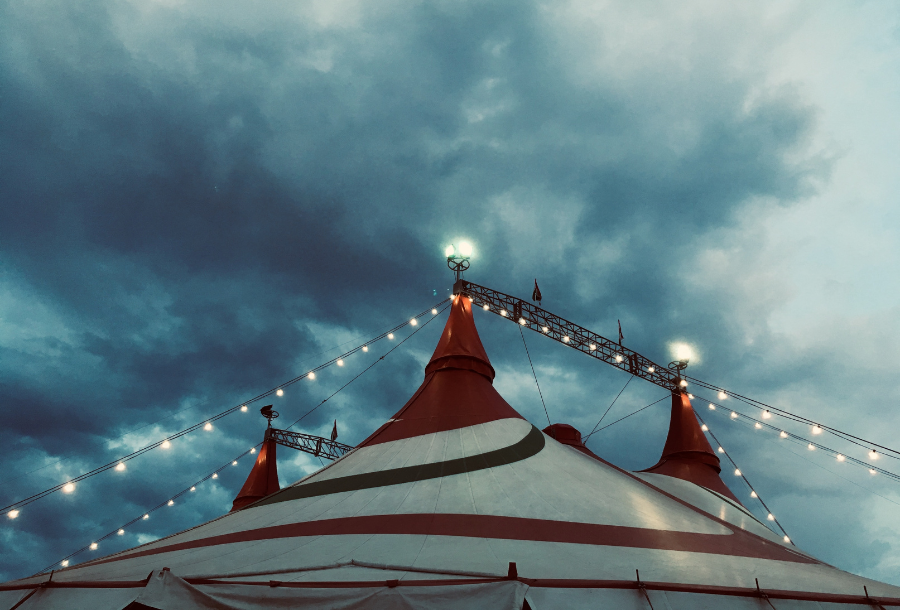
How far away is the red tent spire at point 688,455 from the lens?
944 cm

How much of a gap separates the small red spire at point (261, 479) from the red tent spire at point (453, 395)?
27.9 feet

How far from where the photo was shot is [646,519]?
14.2 feet

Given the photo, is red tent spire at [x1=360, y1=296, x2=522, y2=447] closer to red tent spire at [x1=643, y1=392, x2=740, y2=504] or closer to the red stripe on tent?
the red stripe on tent

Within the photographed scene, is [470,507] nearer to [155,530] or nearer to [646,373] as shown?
[646,373]

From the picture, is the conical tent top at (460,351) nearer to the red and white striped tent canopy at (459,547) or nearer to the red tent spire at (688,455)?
the red and white striped tent canopy at (459,547)

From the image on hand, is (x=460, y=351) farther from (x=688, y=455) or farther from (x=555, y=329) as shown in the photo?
(x=688, y=455)

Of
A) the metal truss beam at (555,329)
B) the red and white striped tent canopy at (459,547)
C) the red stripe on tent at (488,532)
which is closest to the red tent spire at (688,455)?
the metal truss beam at (555,329)

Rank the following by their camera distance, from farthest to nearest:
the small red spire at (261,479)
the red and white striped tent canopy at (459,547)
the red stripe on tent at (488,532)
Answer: the small red spire at (261,479)
the red stripe on tent at (488,532)
the red and white striped tent canopy at (459,547)

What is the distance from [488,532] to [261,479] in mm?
11213

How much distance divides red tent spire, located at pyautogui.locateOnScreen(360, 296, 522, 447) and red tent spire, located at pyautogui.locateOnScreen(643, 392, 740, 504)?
5.33 m

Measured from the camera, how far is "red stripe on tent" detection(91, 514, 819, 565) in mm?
3781

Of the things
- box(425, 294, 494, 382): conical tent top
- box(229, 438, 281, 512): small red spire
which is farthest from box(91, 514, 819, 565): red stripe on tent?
box(229, 438, 281, 512): small red spire

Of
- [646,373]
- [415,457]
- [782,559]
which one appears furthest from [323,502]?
[646,373]

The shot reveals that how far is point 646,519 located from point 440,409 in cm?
267
